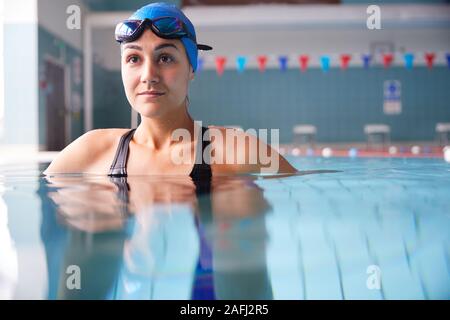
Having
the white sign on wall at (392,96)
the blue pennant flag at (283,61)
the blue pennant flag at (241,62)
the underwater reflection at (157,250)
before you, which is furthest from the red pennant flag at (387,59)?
the underwater reflection at (157,250)

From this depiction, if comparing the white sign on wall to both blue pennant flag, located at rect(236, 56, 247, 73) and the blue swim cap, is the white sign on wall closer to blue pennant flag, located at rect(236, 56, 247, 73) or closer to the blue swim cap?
A: blue pennant flag, located at rect(236, 56, 247, 73)

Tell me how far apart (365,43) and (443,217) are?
1183 centimetres

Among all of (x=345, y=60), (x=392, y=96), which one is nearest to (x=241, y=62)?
(x=345, y=60)

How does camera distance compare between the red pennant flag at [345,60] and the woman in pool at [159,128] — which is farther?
the red pennant flag at [345,60]

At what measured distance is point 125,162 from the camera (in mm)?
2256

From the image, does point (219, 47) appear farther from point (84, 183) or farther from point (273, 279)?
point (273, 279)

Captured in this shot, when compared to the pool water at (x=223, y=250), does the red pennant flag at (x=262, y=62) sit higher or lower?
higher

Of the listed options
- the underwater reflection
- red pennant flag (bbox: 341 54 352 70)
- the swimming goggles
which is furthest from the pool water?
red pennant flag (bbox: 341 54 352 70)

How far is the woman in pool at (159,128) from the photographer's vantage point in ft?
6.18

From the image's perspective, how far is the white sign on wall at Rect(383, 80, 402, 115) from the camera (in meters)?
12.5

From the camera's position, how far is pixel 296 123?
Answer: 1280 centimetres

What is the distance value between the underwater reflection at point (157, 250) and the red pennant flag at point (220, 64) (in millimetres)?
11108

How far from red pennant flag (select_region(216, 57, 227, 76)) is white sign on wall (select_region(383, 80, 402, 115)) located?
13.3 feet

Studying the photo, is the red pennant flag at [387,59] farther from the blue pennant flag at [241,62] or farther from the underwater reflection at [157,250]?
the underwater reflection at [157,250]
